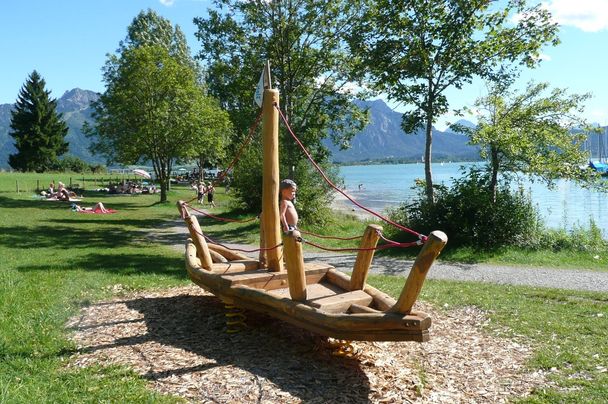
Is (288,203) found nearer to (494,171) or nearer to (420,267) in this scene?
(420,267)

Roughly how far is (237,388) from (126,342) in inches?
79.0

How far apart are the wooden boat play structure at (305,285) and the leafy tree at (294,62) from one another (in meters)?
11.5

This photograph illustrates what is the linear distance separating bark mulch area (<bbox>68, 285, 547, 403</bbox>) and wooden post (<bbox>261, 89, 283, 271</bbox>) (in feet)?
3.47

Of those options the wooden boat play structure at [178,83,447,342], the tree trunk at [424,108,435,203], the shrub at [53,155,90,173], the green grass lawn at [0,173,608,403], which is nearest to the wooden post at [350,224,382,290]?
the wooden boat play structure at [178,83,447,342]

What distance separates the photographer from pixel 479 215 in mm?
15125

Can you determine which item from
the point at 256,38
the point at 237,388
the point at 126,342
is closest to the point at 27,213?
the point at 256,38

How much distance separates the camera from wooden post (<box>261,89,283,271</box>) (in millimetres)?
7113

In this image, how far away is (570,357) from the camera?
6082 millimetres

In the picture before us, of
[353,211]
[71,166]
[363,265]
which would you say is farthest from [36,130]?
[363,265]

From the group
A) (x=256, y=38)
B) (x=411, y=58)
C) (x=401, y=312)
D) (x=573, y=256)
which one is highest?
(x=256, y=38)

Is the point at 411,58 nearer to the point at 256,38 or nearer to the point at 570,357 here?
the point at 256,38

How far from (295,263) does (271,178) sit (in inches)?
67.3

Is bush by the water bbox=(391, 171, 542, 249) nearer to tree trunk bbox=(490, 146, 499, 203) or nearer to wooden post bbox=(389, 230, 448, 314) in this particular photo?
tree trunk bbox=(490, 146, 499, 203)

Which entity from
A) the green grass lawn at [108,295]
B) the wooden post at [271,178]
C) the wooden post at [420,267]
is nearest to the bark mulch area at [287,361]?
the green grass lawn at [108,295]
